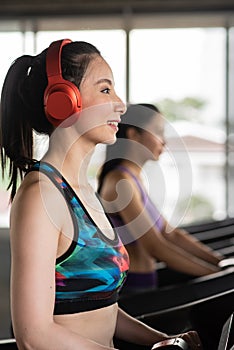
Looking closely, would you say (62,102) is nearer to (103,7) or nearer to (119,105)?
(119,105)

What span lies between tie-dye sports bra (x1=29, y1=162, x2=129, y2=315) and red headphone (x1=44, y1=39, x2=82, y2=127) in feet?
0.27

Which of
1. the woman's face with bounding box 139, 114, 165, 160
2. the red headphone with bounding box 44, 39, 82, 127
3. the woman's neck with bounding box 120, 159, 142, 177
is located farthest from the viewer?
the woman's neck with bounding box 120, 159, 142, 177

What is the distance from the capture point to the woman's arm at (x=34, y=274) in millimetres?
1039

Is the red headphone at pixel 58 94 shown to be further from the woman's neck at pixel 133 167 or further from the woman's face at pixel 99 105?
the woman's neck at pixel 133 167

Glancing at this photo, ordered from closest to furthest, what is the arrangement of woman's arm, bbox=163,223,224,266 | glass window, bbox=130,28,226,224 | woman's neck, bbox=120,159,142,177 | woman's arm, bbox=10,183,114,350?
woman's arm, bbox=10,183,114,350 → woman's neck, bbox=120,159,142,177 → woman's arm, bbox=163,223,224,266 → glass window, bbox=130,28,226,224

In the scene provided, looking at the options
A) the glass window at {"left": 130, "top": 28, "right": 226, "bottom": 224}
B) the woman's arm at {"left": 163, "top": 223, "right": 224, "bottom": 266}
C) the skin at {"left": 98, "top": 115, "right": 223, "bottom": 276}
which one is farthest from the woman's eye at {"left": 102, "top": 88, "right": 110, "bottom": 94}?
the glass window at {"left": 130, "top": 28, "right": 226, "bottom": 224}

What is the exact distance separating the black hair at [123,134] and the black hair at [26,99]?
0.62 m

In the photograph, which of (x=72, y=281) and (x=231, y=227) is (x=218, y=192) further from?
(x=72, y=281)

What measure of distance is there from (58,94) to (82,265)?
0.26m

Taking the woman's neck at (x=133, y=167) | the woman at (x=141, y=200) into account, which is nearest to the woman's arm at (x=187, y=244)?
the woman at (x=141, y=200)

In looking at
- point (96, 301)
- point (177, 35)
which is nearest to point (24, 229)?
point (96, 301)

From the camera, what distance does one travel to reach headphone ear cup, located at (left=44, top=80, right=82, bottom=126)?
3.73 ft

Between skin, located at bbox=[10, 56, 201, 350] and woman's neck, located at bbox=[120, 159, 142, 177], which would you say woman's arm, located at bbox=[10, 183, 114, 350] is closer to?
skin, located at bbox=[10, 56, 201, 350]

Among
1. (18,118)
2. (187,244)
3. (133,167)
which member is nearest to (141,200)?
(133,167)
